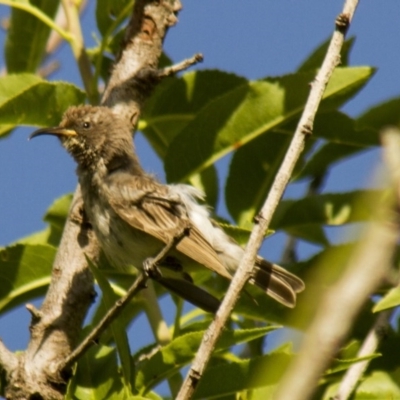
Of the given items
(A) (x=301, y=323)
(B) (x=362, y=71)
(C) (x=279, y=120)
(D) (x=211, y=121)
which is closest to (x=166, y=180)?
(D) (x=211, y=121)

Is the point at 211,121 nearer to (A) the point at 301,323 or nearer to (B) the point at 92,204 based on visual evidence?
(B) the point at 92,204

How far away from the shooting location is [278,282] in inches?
152

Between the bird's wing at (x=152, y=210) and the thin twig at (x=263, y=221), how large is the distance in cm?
175

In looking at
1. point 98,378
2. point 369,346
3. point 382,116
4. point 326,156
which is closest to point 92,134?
point 326,156

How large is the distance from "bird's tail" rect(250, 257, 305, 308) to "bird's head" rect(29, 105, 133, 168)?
1051mm

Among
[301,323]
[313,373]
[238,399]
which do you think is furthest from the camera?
[238,399]

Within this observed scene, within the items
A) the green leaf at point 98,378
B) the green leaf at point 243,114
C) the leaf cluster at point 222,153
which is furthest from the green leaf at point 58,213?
the green leaf at point 98,378

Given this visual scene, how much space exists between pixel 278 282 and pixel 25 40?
209 centimetres

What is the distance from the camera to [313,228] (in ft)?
13.6

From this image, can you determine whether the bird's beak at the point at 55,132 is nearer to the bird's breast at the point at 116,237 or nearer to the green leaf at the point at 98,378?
the bird's breast at the point at 116,237

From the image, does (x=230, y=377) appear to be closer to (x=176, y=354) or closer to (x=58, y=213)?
(x=176, y=354)

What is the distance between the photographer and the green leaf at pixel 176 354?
2840mm

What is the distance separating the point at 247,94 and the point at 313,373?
129 inches

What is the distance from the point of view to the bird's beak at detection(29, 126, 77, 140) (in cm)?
440
